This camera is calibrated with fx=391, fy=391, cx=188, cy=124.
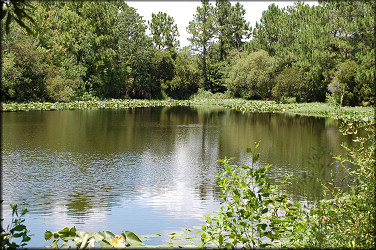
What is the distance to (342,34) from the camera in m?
33.9

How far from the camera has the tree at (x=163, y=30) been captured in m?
52.3

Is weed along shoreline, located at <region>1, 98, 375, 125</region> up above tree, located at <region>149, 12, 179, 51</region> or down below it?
below

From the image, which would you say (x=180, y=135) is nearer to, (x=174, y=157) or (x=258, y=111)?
(x=174, y=157)

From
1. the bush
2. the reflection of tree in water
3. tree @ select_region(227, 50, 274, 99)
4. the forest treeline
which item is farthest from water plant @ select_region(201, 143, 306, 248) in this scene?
tree @ select_region(227, 50, 274, 99)

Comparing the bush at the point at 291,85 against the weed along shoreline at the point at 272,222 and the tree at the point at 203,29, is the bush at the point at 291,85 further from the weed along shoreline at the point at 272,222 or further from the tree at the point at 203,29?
the weed along shoreline at the point at 272,222

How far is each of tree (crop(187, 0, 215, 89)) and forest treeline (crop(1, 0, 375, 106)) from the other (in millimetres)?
142

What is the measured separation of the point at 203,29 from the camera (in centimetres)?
5509

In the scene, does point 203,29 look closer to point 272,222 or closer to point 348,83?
point 348,83

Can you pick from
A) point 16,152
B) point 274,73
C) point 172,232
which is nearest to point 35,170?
point 16,152

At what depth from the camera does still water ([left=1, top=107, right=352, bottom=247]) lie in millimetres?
6371

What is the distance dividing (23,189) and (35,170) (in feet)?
6.27

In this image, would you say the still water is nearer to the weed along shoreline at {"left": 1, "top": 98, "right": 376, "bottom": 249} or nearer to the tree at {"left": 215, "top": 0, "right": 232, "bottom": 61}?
the weed along shoreline at {"left": 1, "top": 98, "right": 376, "bottom": 249}

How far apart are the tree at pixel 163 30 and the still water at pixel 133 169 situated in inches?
1377

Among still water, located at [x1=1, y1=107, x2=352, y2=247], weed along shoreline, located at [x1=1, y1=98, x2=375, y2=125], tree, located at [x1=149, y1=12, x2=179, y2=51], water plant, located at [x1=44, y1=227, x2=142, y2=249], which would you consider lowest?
still water, located at [x1=1, y1=107, x2=352, y2=247]
